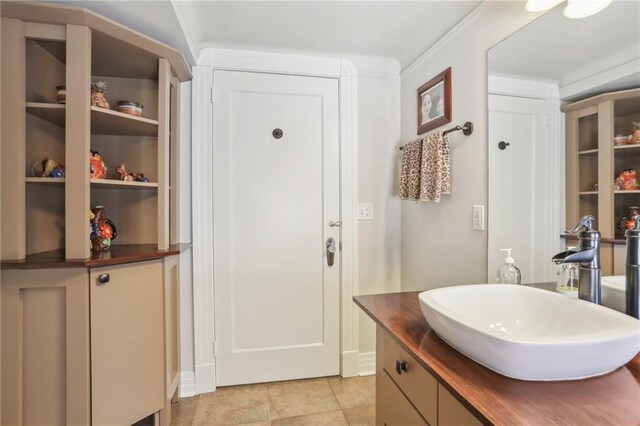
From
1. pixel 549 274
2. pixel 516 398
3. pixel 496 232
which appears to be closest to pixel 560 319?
pixel 549 274

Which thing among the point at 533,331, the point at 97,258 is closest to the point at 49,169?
the point at 97,258

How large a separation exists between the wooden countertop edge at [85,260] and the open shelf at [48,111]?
63 centimetres

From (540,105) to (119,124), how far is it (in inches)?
74.4

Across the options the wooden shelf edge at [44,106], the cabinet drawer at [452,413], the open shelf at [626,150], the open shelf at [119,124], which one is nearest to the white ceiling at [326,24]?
the open shelf at [119,124]

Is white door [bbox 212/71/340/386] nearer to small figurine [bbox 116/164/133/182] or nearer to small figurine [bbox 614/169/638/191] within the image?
small figurine [bbox 116/164/133/182]

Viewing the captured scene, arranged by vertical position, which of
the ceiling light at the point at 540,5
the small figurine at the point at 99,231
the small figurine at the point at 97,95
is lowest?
the small figurine at the point at 99,231

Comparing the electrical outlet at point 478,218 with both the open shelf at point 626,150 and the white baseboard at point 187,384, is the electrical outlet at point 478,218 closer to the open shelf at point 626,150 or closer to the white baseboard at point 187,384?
the open shelf at point 626,150

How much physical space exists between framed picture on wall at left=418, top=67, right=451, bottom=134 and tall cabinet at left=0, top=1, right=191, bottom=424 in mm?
1448

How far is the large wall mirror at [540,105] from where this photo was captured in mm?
965

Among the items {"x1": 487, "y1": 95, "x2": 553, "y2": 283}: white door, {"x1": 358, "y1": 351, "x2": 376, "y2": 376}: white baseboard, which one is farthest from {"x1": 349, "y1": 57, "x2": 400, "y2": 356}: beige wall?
{"x1": 487, "y1": 95, "x2": 553, "y2": 283}: white door

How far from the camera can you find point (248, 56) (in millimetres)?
2029

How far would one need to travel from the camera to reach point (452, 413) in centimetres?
73

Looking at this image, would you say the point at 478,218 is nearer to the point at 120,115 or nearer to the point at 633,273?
the point at 633,273

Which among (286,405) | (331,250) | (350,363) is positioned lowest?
(286,405)
